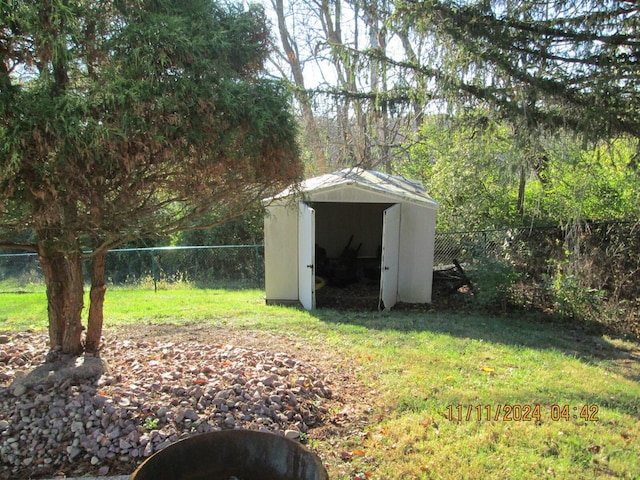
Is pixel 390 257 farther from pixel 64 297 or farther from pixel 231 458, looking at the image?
pixel 231 458

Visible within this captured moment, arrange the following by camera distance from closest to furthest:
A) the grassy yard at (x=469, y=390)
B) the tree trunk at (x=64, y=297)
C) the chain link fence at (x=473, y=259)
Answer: the grassy yard at (x=469, y=390) < the tree trunk at (x=64, y=297) < the chain link fence at (x=473, y=259)

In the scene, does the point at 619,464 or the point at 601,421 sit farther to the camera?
the point at 601,421

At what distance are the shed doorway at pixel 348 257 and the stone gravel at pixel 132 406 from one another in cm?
418

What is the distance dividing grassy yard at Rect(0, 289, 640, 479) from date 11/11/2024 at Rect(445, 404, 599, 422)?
0.05 ft

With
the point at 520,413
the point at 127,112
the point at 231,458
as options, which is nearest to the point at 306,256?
the point at 520,413

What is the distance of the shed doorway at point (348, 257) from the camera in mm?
8406

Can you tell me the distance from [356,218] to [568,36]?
9.72 meters

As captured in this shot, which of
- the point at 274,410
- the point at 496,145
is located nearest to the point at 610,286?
the point at 496,145

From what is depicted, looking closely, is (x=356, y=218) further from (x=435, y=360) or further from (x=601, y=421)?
(x=601, y=421)

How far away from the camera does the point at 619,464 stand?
3037mm

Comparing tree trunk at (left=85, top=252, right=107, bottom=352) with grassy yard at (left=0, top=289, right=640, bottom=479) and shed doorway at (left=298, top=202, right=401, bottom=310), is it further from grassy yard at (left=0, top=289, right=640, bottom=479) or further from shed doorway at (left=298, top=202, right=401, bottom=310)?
shed doorway at (left=298, top=202, right=401, bottom=310)

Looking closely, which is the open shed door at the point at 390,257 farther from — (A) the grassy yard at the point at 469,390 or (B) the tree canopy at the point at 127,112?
(B) the tree canopy at the point at 127,112

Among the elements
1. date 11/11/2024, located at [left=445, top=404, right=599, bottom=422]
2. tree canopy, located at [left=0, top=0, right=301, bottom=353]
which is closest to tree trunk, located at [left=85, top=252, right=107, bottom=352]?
tree canopy, located at [left=0, top=0, right=301, bottom=353]

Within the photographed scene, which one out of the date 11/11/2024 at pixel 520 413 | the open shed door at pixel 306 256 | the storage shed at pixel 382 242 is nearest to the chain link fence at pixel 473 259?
the storage shed at pixel 382 242
